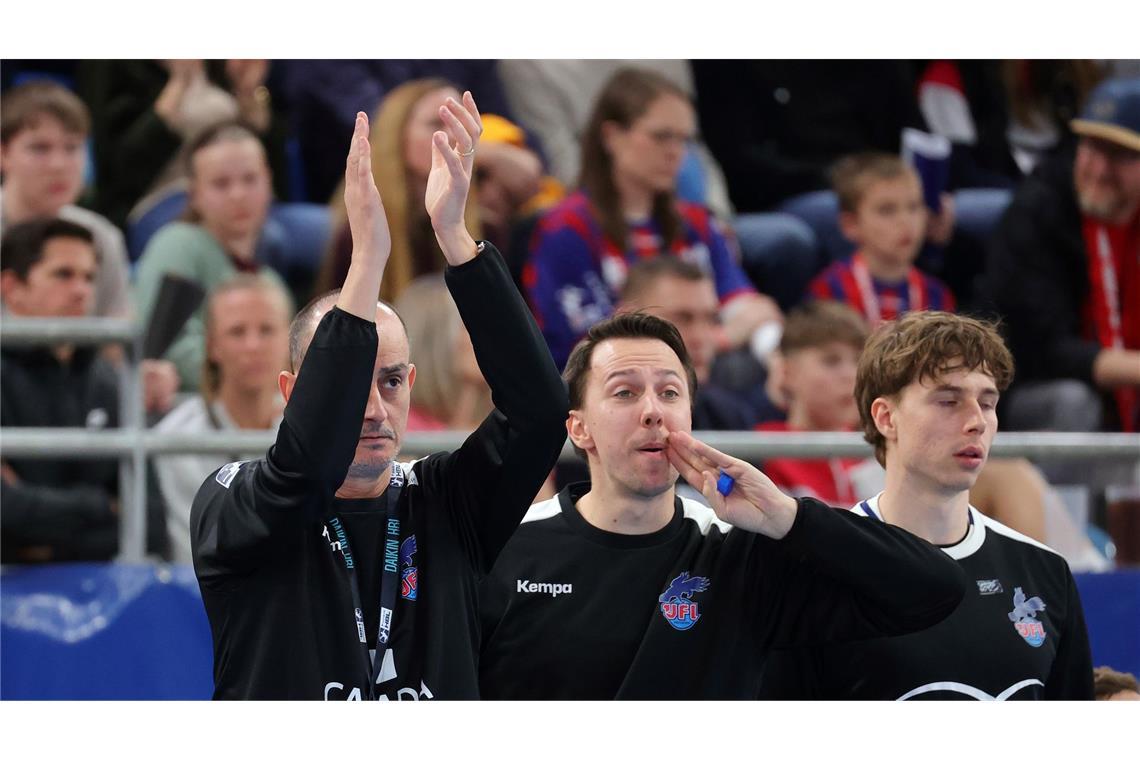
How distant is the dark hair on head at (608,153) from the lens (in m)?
7.25

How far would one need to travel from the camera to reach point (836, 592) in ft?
11.9

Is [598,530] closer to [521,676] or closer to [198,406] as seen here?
[521,676]

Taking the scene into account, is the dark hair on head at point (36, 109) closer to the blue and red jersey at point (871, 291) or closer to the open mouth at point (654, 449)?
the blue and red jersey at point (871, 291)

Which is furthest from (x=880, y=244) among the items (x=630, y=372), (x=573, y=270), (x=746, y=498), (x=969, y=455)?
(x=746, y=498)

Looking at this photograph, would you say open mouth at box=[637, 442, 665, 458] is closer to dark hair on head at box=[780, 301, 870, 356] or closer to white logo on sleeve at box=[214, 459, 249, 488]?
white logo on sleeve at box=[214, 459, 249, 488]

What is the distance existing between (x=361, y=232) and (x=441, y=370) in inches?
129

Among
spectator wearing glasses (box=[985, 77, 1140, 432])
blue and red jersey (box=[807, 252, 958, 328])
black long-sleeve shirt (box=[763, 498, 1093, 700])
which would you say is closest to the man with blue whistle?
black long-sleeve shirt (box=[763, 498, 1093, 700])

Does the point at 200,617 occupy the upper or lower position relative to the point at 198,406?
lower

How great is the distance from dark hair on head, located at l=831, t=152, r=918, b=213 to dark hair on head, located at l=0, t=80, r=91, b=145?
3.73m

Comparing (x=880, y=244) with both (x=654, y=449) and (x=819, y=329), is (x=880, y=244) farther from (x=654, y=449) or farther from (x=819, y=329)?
(x=654, y=449)

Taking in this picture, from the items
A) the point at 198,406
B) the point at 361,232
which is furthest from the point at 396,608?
the point at 198,406

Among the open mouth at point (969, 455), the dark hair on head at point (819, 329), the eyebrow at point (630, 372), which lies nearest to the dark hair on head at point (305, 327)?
the eyebrow at point (630, 372)

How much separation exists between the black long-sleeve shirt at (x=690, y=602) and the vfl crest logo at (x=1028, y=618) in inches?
16.2

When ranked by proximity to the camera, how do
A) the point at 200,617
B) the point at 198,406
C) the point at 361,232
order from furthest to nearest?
1. the point at 198,406
2. the point at 200,617
3. the point at 361,232
